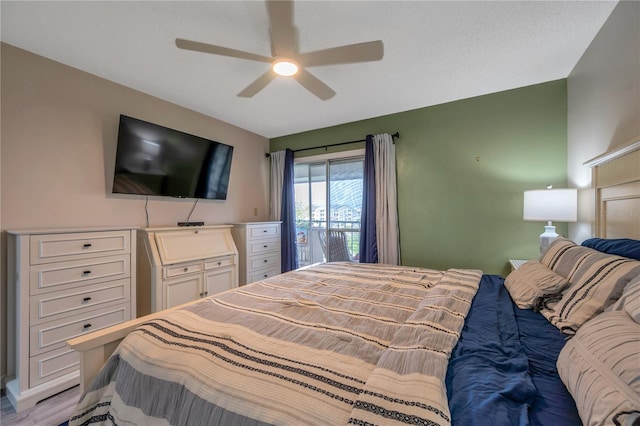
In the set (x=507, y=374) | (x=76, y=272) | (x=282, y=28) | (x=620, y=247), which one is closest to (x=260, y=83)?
(x=282, y=28)

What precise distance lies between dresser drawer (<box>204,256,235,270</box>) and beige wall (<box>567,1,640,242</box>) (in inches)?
134

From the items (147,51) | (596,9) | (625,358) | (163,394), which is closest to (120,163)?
(147,51)

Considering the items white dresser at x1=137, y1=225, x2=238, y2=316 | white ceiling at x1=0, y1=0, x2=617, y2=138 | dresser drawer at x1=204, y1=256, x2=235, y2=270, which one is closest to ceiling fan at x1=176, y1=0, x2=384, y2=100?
white ceiling at x1=0, y1=0, x2=617, y2=138

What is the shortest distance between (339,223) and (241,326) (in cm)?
282

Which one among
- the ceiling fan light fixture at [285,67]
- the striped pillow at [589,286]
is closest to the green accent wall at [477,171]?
the striped pillow at [589,286]

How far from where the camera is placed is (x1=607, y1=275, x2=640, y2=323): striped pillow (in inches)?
32.6

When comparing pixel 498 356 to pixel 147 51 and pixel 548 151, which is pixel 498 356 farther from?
pixel 147 51

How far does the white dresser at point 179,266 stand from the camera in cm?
244

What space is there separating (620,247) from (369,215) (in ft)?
7.50

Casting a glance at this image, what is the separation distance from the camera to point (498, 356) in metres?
0.94

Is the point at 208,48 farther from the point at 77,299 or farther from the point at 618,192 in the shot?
the point at 618,192

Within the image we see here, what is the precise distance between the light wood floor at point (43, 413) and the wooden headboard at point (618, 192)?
3637 mm

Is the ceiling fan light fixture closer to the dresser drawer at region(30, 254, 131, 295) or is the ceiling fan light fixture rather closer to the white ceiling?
the white ceiling

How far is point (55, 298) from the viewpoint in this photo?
186 cm
